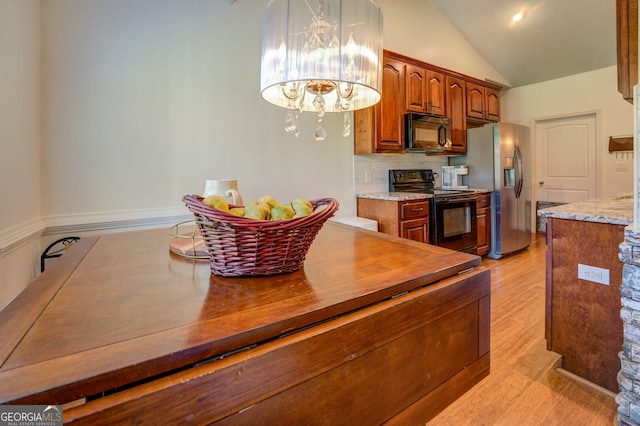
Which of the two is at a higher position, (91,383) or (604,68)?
(604,68)

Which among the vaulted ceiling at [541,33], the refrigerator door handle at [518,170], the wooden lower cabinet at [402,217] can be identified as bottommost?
the wooden lower cabinet at [402,217]

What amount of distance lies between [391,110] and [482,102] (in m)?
2.06

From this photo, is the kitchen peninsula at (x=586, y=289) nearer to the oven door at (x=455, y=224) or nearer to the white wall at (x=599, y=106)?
the oven door at (x=455, y=224)

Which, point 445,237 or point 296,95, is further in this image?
point 445,237

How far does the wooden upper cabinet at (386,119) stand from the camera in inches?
136

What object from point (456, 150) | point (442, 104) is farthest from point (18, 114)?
point (456, 150)

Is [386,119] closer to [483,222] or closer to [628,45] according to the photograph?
[483,222]

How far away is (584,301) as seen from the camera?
1690mm

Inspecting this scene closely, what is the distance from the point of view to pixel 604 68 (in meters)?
4.45

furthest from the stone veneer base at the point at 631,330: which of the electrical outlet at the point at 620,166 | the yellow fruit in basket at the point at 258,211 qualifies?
the electrical outlet at the point at 620,166

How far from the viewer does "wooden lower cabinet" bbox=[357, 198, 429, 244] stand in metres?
3.26

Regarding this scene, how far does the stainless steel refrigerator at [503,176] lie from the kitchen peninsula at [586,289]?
7.64 feet

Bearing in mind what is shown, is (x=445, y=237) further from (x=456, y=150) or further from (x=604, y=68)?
(x=604, y=68)

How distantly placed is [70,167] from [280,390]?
2.41 meters
